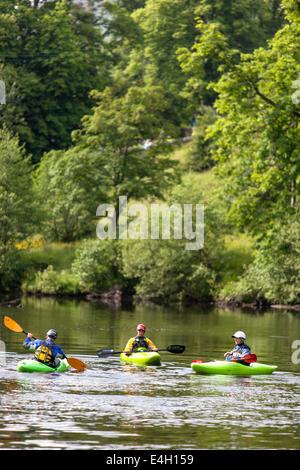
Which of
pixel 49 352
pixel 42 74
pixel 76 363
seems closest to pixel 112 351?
pixel 76 363

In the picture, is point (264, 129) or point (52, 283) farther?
point (52, 283)

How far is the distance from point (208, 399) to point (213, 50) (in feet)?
68.3

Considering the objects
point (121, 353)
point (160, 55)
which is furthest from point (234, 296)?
point (160, 55)

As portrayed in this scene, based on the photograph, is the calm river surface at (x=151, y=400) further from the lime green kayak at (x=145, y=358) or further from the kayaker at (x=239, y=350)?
the kayaker at (x=239, y=350)

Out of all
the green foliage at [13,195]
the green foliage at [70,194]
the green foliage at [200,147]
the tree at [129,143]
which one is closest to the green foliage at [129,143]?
the tree at [129,143]

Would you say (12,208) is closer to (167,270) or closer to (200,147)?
(167,270)

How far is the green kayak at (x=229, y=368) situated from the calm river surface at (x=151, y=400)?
278 mm

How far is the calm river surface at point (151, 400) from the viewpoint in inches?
549

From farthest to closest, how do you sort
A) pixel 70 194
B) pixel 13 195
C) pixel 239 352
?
1. pixel 70 194
2. pixel 13 195
3. pixel 239 352

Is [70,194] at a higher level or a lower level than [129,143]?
lower

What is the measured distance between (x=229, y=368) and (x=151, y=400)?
5.33m

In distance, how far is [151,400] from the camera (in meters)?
17.7

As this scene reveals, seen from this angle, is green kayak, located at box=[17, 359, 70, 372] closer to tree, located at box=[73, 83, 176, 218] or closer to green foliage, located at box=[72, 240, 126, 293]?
green foliage, located at box=[72, 240, 126, 293]

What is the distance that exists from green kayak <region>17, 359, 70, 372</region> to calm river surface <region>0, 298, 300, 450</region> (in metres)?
0.34
